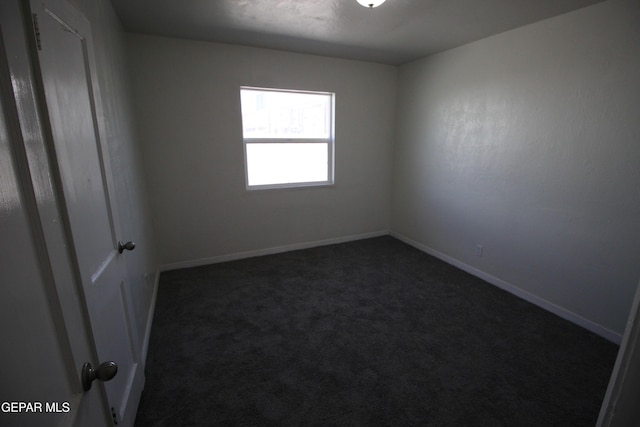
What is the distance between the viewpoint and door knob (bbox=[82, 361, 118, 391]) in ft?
2.59

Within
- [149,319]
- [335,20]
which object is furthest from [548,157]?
[149,319]

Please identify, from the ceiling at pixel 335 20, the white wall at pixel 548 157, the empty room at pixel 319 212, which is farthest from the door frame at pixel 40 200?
the white wall at pixel 548 157

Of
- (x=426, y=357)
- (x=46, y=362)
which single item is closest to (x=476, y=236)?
(x=426, y=357)

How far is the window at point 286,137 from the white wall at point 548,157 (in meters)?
1.41

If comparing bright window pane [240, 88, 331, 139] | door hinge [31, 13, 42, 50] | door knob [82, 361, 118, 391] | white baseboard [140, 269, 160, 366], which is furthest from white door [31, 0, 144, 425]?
bright window pane [240, 88, 331, 139]

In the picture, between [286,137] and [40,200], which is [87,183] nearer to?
[40,200]

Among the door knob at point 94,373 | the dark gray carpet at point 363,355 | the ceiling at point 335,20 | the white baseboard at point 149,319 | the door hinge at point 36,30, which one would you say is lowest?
the dark gray carpet at point 363,355

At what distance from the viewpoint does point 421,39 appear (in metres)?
3.11

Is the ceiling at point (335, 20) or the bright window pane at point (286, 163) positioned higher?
the ceiling at point (335, 20)

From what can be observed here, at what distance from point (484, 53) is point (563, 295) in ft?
8.09

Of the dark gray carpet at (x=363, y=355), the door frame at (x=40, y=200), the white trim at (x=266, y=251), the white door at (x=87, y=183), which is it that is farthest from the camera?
the white trim at (x=266, y=251)

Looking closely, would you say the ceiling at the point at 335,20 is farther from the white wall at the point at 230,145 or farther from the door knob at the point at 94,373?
the door knob at the point at 94,373

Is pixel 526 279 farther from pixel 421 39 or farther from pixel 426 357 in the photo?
pixel 421 39

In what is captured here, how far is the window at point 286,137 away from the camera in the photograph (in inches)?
144
